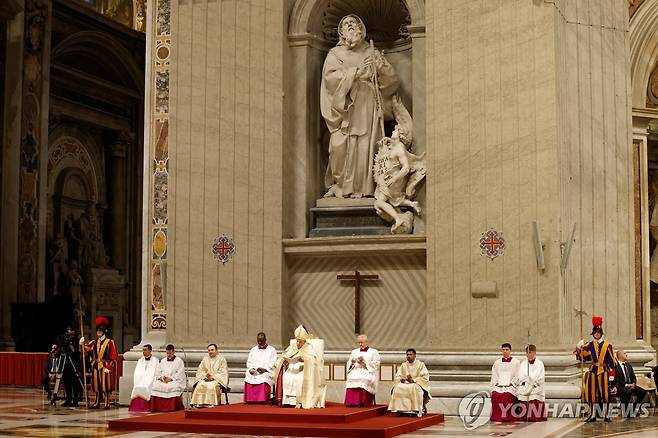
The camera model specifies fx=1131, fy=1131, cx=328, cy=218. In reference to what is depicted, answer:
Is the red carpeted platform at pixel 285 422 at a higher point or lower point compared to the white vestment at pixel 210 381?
lower

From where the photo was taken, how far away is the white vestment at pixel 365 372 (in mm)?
13102

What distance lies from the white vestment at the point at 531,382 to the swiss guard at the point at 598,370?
53 centimetres

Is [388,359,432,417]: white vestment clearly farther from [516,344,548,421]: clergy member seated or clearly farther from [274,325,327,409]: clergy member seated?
[516,344,548,421]: clergy member seated

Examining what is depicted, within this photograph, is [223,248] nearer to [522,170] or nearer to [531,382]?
[522,170]

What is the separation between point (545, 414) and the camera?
1296cm

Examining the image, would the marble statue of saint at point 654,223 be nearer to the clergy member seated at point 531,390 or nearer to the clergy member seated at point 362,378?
the clergy member seated at point 531,390

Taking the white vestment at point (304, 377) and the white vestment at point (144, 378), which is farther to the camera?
the white vestment at point (144, 378)

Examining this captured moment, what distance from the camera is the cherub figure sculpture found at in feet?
48.9

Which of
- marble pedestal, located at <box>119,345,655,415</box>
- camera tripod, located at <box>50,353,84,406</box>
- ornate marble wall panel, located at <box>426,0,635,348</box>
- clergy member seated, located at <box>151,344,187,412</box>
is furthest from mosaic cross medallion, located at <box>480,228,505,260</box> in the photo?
camera tripod, located at <box>50,353,84,406</box>

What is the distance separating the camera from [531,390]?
42.5ft

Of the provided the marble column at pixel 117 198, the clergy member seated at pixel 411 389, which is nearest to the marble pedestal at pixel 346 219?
the clergy member seated at pixel 411 389

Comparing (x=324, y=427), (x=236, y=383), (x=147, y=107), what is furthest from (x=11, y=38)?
(x=324, y=427)

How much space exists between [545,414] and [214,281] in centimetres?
477

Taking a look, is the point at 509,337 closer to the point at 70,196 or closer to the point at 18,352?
the point at 18,352
